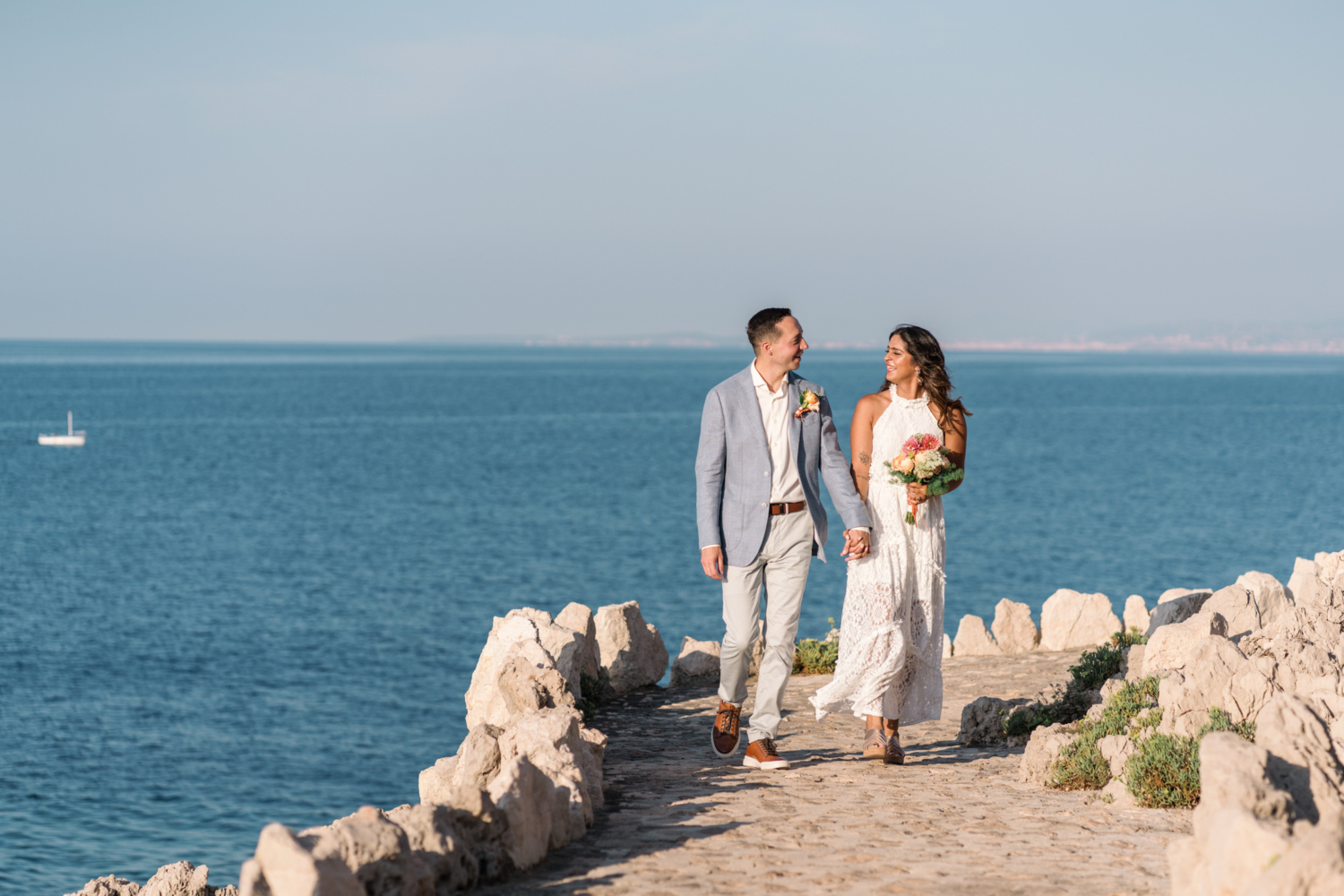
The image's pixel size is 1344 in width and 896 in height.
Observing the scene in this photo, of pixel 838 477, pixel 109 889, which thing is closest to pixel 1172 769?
pixel 838 477

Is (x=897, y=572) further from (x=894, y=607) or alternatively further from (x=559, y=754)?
(x=559, y=754)

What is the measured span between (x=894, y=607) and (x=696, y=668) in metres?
5.15

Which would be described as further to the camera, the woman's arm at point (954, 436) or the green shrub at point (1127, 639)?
the green shrub at point (1127, 639)

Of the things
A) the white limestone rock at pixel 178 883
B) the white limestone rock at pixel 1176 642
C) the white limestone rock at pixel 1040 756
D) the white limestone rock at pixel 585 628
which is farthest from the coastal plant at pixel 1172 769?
the white limestone rock at pixel 178 883

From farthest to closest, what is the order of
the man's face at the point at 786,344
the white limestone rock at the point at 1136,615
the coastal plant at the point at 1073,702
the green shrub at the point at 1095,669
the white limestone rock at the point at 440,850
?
the white limestone rock at the point at 1136,615 → the green shrub at the point at 1095,669 → the coastal plant at the point at 1073,702 → the man's face at the point at 786,344 → the white limestone rock at the point at 440,850

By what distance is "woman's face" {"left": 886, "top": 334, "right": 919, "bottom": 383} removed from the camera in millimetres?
8055

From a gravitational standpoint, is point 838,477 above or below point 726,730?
above

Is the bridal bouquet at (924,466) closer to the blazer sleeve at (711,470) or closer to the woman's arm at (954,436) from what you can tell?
the woman's arm at (954,436)

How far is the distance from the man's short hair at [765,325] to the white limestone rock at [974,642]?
8418 millimetres

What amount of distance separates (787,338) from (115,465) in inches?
3281

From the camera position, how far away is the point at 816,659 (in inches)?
520

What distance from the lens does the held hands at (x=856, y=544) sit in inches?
308

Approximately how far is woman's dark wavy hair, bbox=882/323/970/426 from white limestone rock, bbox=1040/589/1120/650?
7.41m

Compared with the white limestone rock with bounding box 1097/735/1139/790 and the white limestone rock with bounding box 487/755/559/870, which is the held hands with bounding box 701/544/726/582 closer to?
the white limestone rock with bounding box 487/755/559/870
